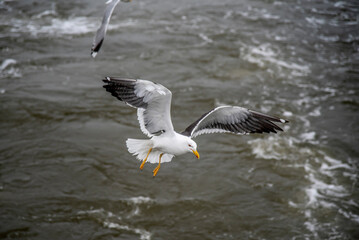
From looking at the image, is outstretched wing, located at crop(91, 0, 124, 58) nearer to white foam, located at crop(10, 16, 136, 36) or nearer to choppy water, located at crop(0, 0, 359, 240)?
choppy water, located at crop(0, 0, 359, 240)

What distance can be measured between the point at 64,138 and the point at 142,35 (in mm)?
5323

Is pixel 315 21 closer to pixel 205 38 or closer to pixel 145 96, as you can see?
pixel 205 38

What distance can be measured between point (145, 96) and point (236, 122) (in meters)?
1.38

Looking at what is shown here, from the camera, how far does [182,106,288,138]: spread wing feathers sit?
5.81m

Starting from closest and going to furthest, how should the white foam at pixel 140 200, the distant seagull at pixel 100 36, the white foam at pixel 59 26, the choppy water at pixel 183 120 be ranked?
1. the distant seagull at pixel 100 36
2. the choppy water at pixel 183 120
3. the white foam at pixel 140 200
4. the white foam at pixel 59 26

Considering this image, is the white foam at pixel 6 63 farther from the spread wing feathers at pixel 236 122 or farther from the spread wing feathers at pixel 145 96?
the spread wing feathers at pixel 236 122

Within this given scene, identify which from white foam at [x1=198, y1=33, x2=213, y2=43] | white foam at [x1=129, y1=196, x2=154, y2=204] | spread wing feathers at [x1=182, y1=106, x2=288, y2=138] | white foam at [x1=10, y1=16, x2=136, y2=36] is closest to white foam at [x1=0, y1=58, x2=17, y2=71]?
white foam at [x1=10, y1=16, x2=136, y2=36]

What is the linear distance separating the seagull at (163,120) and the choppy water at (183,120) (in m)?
2.24

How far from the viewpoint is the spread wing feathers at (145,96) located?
17.1 feet

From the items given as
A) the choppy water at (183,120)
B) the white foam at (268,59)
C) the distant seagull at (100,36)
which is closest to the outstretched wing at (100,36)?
the distant seagull at (100,36)

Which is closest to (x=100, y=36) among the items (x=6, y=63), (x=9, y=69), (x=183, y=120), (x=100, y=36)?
(x=100, y=36)

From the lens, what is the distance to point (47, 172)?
342 inches

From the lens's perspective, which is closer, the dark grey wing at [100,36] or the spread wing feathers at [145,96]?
the spread wing feathers at [145,96]

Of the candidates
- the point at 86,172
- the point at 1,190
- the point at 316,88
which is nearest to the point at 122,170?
the point at 86,172
